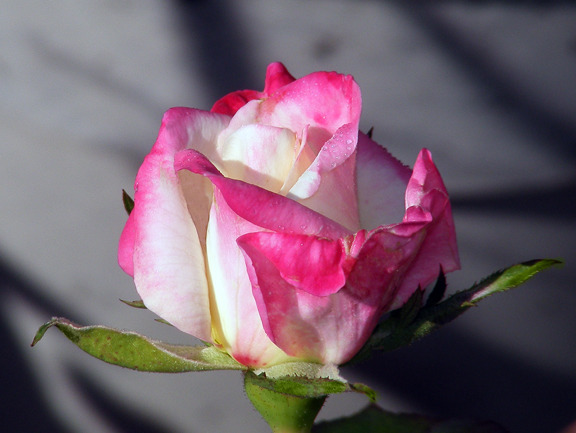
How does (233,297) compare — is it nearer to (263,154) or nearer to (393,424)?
(263,154)

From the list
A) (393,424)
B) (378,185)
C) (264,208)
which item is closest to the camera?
(264,208)

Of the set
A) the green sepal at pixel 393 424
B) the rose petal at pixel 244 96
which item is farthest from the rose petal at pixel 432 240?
the green sepal at pixel 393 424

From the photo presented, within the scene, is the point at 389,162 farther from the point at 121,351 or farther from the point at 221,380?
the point at 221,380

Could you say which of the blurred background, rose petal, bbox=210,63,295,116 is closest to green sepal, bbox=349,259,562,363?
rose petal, bbox=210,63,295,116

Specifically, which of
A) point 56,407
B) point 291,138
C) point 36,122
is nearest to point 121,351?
point 291,138

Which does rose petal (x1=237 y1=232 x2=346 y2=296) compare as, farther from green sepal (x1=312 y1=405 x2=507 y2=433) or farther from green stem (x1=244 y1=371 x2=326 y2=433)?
green sepal (x1=312 y1=405 x2=507 y2=433)

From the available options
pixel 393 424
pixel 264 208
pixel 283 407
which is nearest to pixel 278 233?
pixel 264 208

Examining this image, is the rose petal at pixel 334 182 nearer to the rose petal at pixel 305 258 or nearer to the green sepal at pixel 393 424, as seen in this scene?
the rose petal at pixel 305 258
